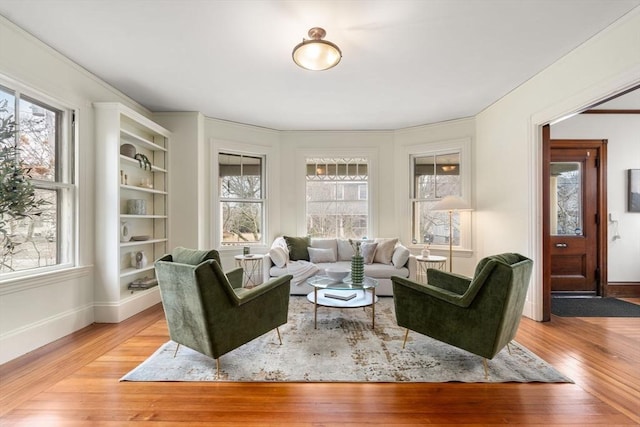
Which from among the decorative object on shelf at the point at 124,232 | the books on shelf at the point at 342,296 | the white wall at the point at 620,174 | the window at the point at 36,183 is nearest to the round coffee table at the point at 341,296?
the books on shelf at the point at 342,296

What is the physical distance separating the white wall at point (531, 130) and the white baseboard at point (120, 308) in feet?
15.3

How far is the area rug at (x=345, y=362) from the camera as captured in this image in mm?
2043

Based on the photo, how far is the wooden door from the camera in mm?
4020

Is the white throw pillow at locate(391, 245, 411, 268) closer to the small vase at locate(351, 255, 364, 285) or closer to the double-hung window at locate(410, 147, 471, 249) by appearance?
the double-hung window at locate(410, 147, 471, 249)

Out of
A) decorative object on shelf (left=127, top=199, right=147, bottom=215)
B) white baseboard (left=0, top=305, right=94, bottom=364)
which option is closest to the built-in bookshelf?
decorative object on shelf (left=127, top=199, right=147, bottom=215)

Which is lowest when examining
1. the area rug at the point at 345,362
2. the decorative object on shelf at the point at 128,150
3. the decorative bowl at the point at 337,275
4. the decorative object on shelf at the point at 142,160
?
the area rug at the point at 345,362

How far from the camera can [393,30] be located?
91.7 inches

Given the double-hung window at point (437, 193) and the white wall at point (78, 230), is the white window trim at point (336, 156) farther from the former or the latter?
the white wall at point (78, 230)

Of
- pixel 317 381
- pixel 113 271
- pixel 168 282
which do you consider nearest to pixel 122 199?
pixel 113 271

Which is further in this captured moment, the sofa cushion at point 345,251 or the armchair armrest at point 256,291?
the sofa cushion at point 345,251

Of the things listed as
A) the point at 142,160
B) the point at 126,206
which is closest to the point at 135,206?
the point at 126,206

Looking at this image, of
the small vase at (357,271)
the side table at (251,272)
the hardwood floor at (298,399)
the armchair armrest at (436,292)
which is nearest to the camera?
the hardwood floor at (298,399)

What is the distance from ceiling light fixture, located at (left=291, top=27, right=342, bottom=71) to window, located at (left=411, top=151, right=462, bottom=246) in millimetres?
3011

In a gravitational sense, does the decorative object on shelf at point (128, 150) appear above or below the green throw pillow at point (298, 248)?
above
